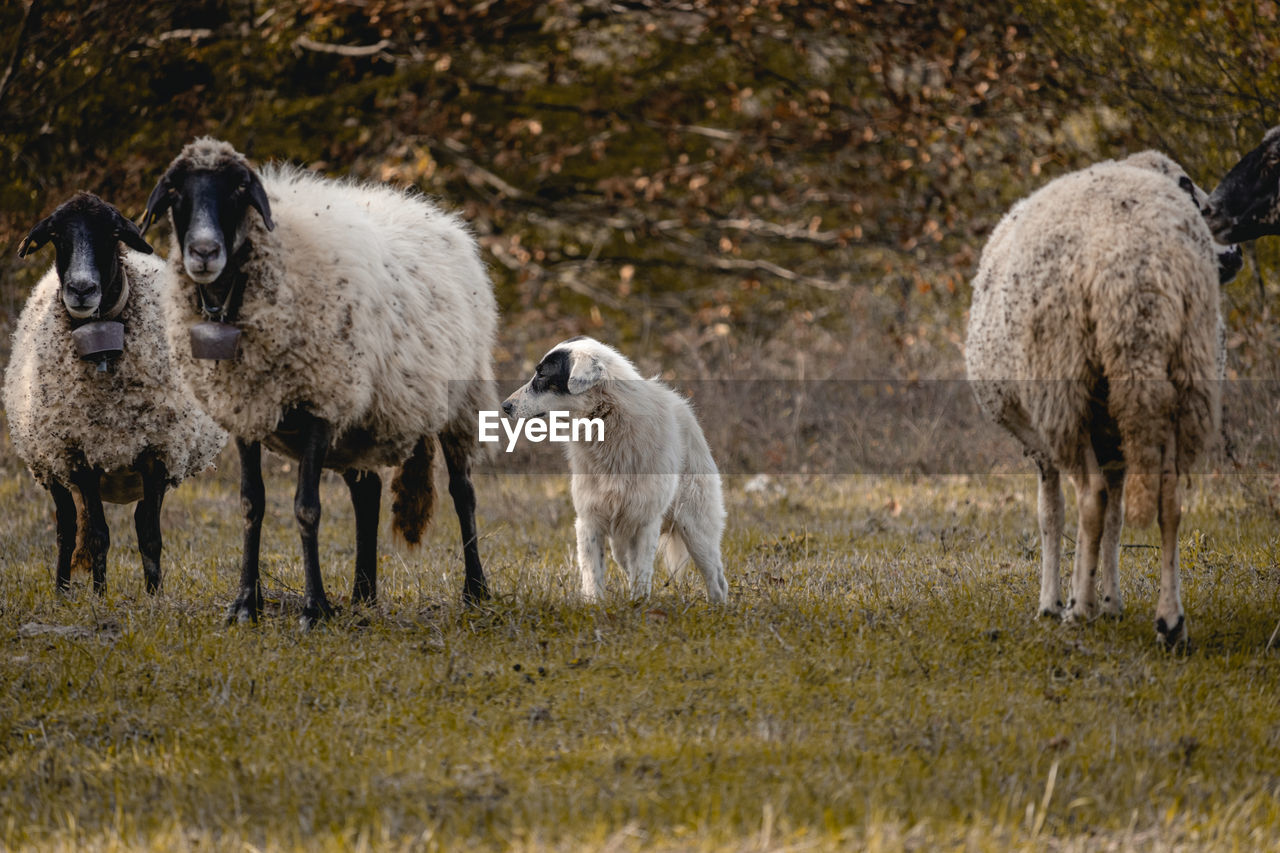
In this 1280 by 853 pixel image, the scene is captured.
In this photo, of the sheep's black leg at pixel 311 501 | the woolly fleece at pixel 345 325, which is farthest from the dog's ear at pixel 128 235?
the sheep's black leg at pixel 311 501

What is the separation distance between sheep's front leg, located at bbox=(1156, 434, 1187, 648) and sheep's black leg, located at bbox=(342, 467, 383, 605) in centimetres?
413

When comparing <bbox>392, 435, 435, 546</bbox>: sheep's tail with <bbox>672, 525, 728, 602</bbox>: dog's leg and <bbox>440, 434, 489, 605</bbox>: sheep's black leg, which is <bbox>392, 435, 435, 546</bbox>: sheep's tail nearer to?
<bbox>440, 434, 489, 605</bbox>: sheep's black leg

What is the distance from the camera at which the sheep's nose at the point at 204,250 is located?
5977mm

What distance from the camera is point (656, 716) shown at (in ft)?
15.9

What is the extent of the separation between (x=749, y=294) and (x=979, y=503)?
304 inches

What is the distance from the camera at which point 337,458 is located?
7082 mm

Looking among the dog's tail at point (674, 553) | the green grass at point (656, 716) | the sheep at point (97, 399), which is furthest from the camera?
the dog's tail at point (674, 553)

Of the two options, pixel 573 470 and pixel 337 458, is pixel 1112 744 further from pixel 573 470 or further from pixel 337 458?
pixel 337 458

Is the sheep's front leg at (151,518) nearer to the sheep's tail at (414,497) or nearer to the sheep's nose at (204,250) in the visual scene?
the sheep's tail at (414,497)

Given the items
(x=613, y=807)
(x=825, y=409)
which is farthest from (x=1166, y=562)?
(x=825, y=409)

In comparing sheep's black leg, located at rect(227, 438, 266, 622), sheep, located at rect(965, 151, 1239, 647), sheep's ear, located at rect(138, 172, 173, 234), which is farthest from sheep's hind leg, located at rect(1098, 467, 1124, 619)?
sheep's ear, located at rect(138, 172, 173, 234)

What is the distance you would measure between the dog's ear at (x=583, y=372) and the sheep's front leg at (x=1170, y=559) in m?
3.02

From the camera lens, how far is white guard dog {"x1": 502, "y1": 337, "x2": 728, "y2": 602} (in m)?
6.83

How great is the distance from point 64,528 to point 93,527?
14.9 inches
